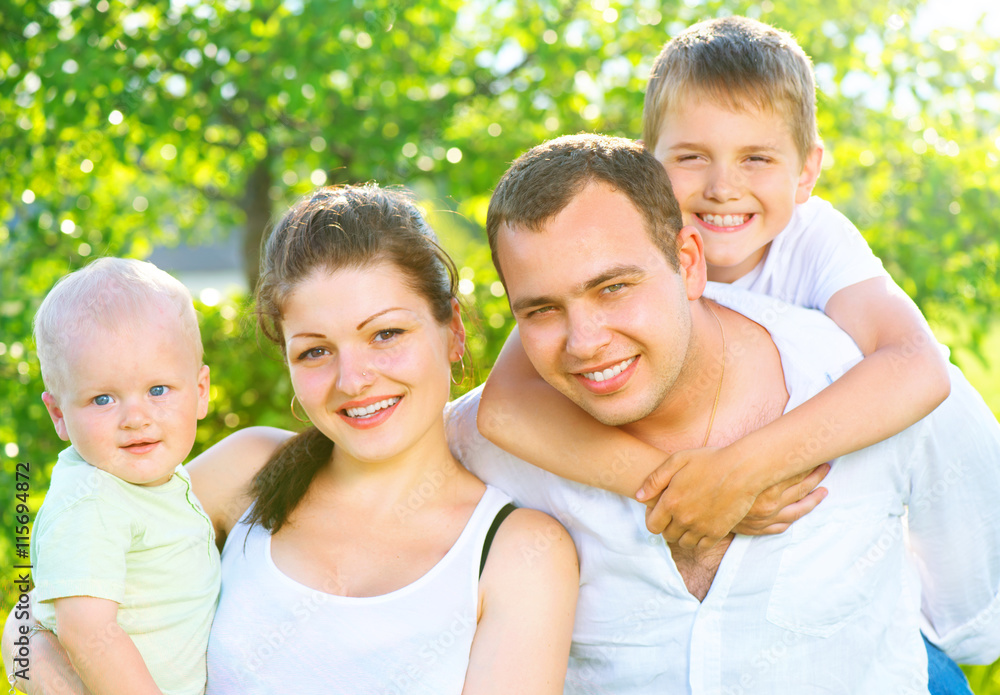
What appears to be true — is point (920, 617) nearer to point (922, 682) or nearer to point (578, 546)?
point (922, 682)

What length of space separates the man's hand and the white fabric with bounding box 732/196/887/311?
2.18ft

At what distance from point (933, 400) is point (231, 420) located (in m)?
3.40

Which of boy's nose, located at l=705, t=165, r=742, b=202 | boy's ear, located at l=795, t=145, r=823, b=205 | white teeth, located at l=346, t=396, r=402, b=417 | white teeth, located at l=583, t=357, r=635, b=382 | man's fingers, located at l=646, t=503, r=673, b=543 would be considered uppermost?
boy's ear, located at l=795, t=145, r=823, b=205

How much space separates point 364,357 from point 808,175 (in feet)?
5.52

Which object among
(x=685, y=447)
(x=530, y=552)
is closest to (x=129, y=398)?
(x=530, y=552)

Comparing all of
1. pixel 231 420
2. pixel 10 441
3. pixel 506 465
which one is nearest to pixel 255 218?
pixel 231 420

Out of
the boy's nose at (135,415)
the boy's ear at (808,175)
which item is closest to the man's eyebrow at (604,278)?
the boy's nose at (135,415)

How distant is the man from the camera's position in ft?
7.19

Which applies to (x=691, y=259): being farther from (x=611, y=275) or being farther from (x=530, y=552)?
(x=530, y=552)

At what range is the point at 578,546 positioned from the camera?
240cm

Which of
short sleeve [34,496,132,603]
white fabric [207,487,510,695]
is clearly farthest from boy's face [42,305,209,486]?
white fabric [207,487,510,695]

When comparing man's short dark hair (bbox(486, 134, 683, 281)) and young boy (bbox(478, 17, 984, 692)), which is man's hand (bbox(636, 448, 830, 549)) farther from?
man's short dark hair (bbox(486, 134, 683, 281))

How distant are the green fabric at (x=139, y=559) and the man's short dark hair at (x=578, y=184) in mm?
1050

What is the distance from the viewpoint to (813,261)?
9.07 feet
